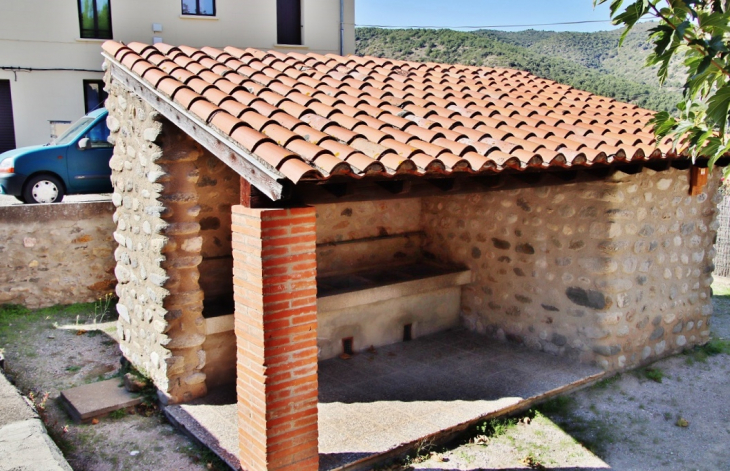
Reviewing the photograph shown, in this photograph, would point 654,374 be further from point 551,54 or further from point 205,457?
point 551,54

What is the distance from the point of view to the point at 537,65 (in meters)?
28.0

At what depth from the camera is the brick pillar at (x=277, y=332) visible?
12.3 feet

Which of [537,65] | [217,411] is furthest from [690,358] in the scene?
[537,65]

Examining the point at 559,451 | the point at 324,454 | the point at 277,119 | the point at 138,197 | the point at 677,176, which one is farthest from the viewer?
the point at 677,176

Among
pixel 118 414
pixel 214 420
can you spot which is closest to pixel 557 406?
pixel 214 420

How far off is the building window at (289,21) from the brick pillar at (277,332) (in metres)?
12.3

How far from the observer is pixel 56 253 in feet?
26.6

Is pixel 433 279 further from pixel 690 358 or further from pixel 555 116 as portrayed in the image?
pixel 690 358

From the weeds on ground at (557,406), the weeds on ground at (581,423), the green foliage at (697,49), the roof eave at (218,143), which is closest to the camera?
the green foliage at (697,49)

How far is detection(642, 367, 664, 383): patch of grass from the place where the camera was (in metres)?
6.32

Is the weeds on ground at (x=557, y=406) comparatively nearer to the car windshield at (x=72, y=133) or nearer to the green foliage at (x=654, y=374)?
the green foliage at (x=654, y=374)

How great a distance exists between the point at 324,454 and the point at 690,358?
474 cm

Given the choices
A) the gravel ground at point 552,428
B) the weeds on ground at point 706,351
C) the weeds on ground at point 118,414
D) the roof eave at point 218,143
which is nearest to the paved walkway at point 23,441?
the gravel ground at point 552,428

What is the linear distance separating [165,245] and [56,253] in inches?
149
